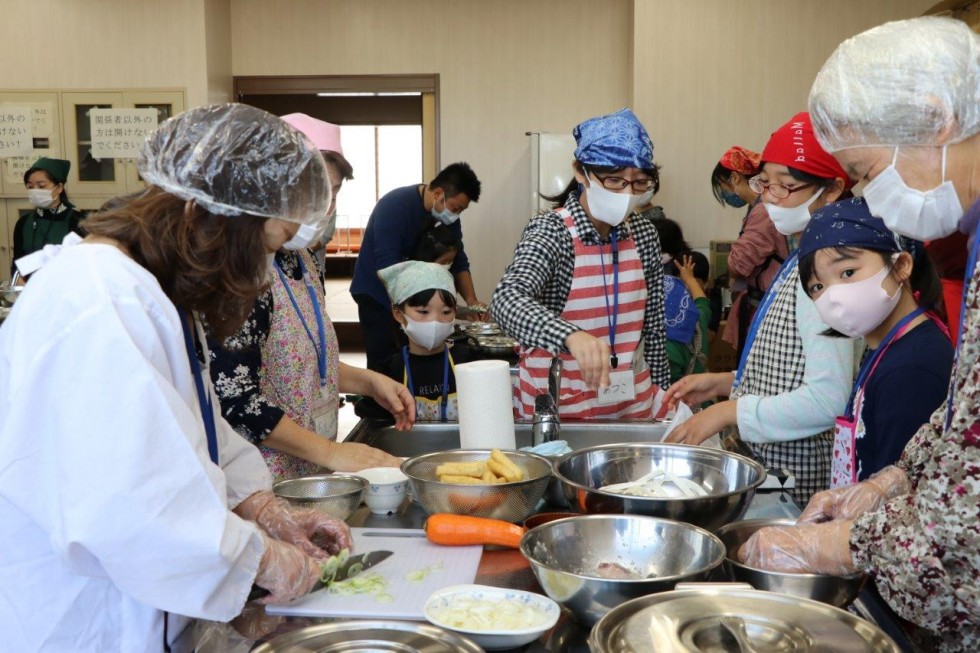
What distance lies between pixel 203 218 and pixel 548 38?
20.0 ft

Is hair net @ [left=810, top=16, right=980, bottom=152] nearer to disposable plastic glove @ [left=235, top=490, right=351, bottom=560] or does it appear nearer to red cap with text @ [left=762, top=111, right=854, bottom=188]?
red cap with text @ [left=762, top=111, right=854, bottom=188]

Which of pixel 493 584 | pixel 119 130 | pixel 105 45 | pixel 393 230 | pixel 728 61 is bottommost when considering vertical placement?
pixel 493 584

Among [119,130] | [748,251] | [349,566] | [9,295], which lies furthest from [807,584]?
[119,130]

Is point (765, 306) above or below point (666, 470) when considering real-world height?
above

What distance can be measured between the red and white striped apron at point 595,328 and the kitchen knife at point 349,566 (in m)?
1.09

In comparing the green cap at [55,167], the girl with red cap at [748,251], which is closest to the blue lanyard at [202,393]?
the girl with red cap at [748,251]

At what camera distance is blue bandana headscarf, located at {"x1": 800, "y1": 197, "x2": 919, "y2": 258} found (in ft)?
5.57

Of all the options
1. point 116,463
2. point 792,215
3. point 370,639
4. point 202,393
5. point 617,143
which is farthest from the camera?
point 617,143

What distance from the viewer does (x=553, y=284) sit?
8.09 feet

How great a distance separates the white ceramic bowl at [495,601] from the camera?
3.73 feet

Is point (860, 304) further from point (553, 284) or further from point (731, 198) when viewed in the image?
point (731, 198)

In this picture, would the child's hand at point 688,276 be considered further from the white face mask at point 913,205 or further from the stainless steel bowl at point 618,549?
the stainless steel bowl at point 618,549

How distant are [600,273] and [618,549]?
4.03 feet

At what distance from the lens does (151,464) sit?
1.02 metres
